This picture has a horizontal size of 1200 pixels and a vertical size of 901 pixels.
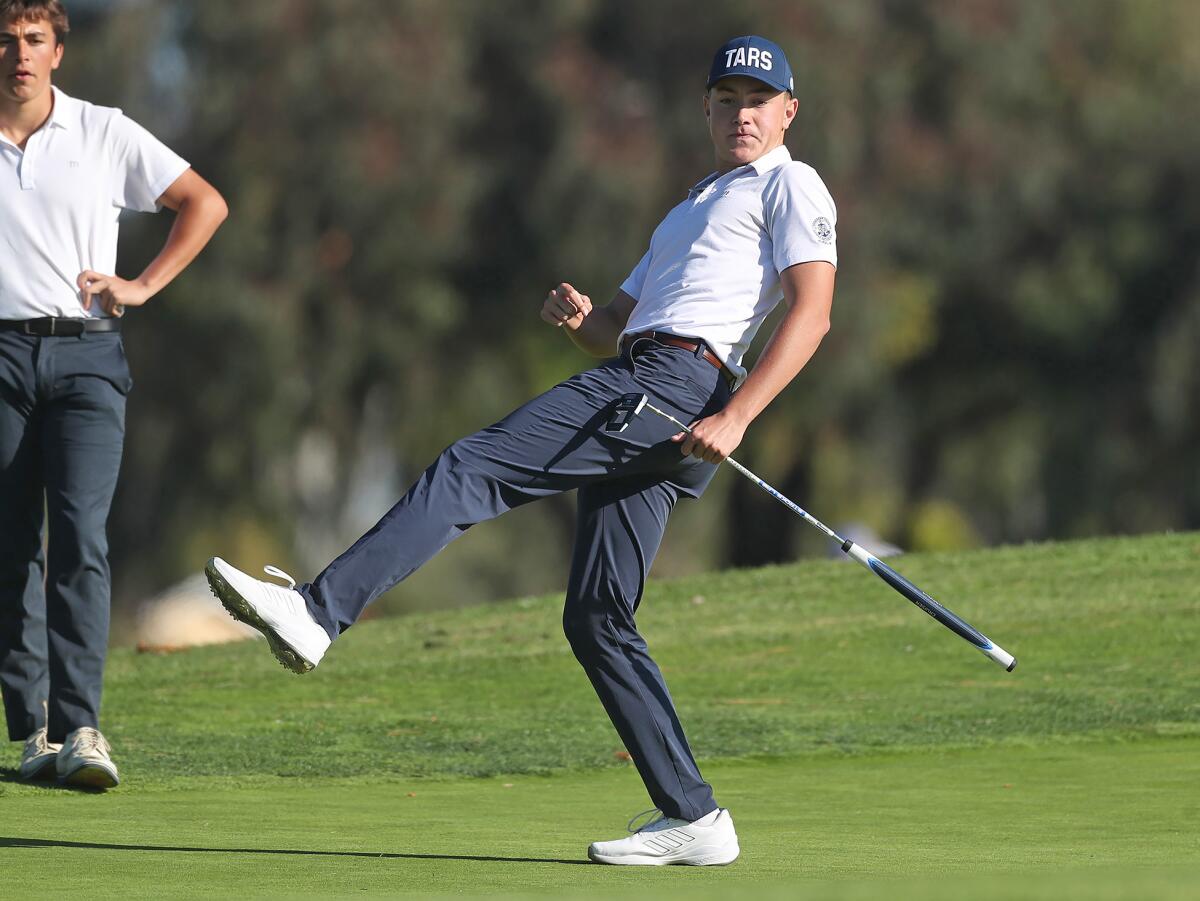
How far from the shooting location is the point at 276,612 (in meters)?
4.43

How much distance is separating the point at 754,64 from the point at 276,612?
1857 millimetres

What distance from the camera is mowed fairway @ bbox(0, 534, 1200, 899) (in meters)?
4.62

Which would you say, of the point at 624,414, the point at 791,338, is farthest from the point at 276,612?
the point at 791,338

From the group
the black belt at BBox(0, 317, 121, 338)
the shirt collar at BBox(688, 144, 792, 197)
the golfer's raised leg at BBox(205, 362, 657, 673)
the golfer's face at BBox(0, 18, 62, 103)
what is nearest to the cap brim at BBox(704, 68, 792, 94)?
the shirt collar at BBox(688, 144, 792, 197)

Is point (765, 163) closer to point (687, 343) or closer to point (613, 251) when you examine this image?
point (687, 343)

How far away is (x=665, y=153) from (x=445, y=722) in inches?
586

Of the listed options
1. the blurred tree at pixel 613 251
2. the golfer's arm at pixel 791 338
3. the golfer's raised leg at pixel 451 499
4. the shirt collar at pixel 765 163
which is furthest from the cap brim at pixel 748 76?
the blurred tree at pixel 613 251

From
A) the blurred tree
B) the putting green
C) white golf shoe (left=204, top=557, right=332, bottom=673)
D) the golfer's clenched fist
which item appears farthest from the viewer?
the blurred tree

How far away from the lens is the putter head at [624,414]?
15.9ft

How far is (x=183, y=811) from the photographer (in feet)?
19.5

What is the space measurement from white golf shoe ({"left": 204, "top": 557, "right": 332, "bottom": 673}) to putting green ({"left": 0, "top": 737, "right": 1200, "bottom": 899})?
0.49 metres

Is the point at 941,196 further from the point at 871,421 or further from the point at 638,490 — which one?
the point at 638,490

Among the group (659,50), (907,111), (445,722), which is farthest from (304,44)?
(445,722)

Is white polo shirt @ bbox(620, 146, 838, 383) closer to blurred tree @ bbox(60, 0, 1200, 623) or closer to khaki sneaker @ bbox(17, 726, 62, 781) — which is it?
khaki sneaker @ bbox(17, 726, 62, 781)
